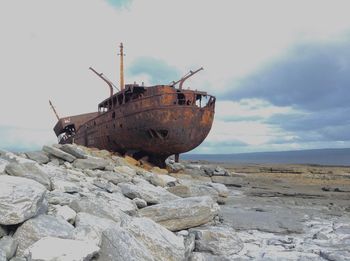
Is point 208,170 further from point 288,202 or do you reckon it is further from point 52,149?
point 52,149

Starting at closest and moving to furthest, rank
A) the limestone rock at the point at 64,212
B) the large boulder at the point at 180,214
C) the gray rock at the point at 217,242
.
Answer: the limestone rock at the point at 64,212
the gray rock at the point at 217,242
the large boulder at the point at 180,214

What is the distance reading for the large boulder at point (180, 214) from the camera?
6398mm

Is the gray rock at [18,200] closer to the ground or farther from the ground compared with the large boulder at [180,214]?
farther from the ground

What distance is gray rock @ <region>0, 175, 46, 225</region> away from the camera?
436 centimetres

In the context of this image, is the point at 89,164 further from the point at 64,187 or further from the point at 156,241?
the point at 156,241

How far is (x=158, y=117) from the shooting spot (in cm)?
1644

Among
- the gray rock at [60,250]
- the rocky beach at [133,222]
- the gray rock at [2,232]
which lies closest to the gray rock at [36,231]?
the rocky beach at [133,222]

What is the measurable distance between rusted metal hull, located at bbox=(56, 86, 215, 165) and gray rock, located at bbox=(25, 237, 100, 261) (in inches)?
489

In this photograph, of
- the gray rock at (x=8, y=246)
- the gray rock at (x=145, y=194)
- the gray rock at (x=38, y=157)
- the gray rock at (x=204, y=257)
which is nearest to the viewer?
the gray rock at (x=8, y=246)

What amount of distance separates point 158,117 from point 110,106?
4.20 metres

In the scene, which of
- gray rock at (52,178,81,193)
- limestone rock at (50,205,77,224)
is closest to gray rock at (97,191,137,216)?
gray rock at (52,178,81,193)

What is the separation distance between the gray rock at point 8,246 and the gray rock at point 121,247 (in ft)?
3.02

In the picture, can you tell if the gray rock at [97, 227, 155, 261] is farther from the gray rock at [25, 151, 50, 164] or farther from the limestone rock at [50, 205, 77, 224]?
the gray rock at [25, 151, 50, 164]

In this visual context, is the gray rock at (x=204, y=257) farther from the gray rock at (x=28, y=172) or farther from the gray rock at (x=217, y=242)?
the gray rock at (x=28, y=172)
